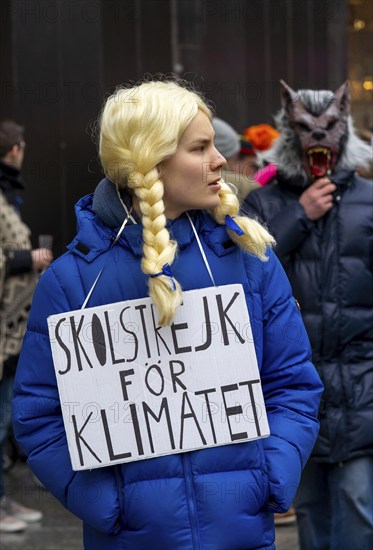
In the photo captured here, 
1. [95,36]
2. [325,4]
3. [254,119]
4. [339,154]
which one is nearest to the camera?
[339,154]

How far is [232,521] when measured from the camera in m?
3.02

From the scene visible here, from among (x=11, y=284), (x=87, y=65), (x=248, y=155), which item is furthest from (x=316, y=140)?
(x=87, y=65)

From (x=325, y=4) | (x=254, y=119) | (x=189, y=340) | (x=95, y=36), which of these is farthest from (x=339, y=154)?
(x=325, y=4)

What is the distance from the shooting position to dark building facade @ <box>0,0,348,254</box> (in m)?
8.48

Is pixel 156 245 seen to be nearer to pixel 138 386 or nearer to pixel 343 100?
pixel 138 386

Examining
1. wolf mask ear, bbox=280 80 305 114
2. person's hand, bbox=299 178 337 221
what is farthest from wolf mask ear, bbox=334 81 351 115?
person's hand, bbox=299 178 337 221

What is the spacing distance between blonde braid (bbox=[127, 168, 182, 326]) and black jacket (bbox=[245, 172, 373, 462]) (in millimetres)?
1748

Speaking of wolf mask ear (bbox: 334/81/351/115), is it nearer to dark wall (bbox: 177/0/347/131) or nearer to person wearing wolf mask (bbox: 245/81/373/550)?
person wearing wolf mask (bbox: 245/81/373/550)

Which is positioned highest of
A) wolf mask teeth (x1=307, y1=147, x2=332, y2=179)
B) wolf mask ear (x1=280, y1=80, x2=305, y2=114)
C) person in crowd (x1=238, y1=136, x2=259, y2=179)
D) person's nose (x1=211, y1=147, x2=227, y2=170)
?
person's nose (x1=211, y1=147, x2=227, y2=170)

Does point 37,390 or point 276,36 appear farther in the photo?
point 276,36

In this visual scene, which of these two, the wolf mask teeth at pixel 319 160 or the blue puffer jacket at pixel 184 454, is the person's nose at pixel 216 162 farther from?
the wolf mask teeth at pixel 319 160

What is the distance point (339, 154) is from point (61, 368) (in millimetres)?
2316

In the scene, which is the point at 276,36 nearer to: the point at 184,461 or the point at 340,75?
the point at 340,75

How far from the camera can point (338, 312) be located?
472 cm
